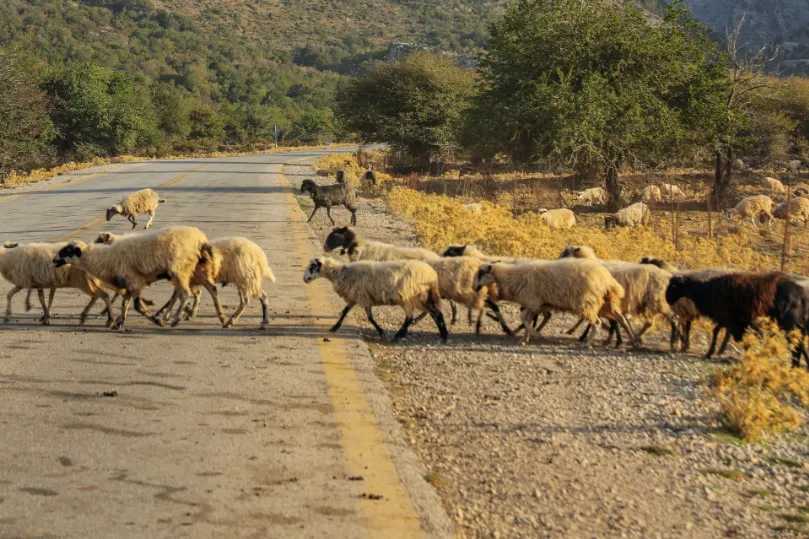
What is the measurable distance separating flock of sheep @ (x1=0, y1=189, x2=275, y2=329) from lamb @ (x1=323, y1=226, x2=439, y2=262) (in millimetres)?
1757

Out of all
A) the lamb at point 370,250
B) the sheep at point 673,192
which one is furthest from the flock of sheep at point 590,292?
the sheep at point 673,192

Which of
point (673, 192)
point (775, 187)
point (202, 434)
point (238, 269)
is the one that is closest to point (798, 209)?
point (673, 192)

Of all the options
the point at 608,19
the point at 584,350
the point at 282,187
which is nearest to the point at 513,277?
the point at 584,350

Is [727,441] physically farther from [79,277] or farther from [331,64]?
[331,64]

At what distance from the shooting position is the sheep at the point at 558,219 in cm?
2227

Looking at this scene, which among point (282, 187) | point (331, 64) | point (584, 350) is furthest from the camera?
point (331, 64)

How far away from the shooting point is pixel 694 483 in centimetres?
579

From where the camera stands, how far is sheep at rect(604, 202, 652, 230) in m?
24.7

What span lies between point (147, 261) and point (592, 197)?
2362 centimetres

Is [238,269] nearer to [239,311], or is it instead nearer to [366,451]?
[239,311]

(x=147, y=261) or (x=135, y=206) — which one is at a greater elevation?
(x=147, y=261)

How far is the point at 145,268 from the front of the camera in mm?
10617

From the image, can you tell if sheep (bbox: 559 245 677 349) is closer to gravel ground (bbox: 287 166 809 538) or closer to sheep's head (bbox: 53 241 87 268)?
gravel ground (bbox: 287 166 809 538)

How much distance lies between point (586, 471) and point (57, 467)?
3.28m
